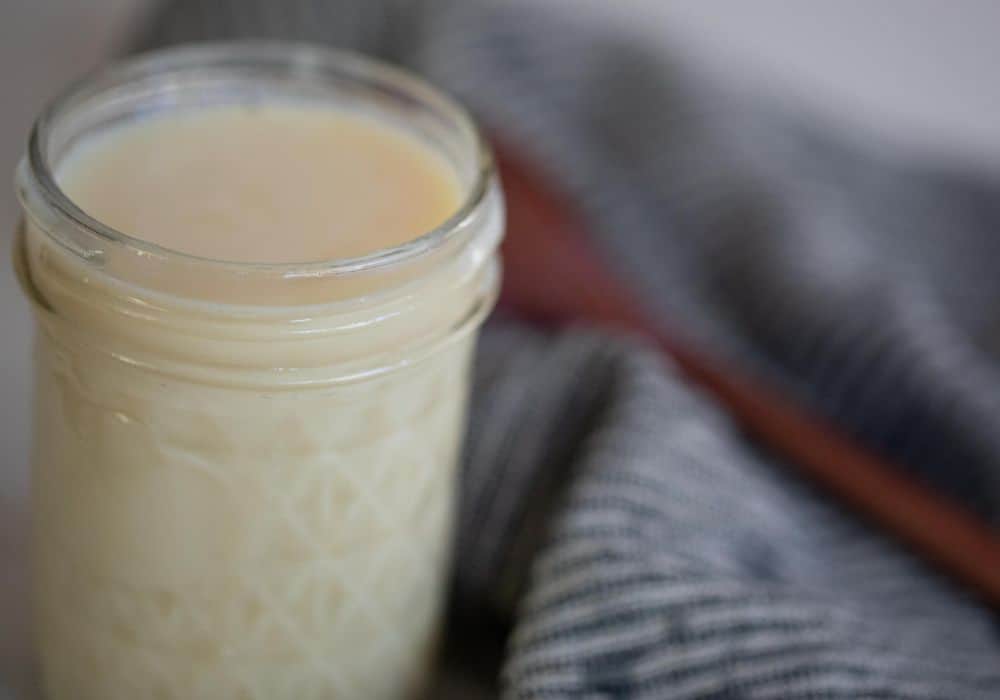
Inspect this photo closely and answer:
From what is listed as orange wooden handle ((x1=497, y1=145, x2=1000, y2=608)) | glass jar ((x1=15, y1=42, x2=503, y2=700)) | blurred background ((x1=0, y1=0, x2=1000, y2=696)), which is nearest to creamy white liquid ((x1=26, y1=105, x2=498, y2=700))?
glass jar ((x1=15, y1=42, x2=503, y2=700))

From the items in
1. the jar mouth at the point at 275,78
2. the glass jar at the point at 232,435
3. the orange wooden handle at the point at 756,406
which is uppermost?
the jar mouth at the point at 275,78

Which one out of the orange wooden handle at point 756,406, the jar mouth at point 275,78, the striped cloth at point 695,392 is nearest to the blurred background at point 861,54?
the striped cloth at point 695,392

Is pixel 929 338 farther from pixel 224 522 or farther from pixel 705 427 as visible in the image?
pixel 224 522

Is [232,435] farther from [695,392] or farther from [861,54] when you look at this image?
[861,54]

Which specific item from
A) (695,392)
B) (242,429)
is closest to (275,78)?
(242,429)

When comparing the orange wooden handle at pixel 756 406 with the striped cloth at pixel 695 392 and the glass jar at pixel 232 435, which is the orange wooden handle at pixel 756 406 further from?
the glass jar at pixel 232 435

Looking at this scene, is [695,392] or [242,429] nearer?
[242,429]
